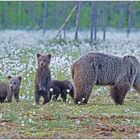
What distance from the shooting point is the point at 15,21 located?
279 feet

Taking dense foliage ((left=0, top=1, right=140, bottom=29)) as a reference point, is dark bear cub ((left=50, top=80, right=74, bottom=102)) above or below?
above

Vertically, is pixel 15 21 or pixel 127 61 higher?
pixel 127 61

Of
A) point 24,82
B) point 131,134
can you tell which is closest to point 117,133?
point 131,134

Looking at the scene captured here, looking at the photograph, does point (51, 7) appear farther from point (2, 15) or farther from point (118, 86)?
point (118, 86)

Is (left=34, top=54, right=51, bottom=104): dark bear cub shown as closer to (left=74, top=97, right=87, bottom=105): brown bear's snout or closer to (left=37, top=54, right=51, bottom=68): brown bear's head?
(left=37, top=54, right=51, bottom=68): brown bear's head

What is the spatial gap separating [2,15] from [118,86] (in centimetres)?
7010

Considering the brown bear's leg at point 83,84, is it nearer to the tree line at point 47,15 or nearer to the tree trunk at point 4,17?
the tree line at point 47,15

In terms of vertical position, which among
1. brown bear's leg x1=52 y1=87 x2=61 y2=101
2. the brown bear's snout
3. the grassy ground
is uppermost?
the grassy ground


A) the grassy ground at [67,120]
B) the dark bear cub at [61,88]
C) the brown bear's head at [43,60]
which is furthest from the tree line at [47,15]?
the grassy ground at [67,120]

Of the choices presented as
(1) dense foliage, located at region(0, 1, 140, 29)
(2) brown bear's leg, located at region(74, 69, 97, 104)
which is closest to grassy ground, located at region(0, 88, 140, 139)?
(2) brown bear's leg, located at region(74, 69, 97, 104)

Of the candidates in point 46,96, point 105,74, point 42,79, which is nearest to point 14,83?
point 42,79

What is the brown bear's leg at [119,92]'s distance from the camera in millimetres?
15430

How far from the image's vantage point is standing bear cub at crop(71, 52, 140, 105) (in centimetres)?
1498

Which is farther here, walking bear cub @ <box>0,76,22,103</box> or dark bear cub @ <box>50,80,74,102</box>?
dark bear cub @ <box>50,80,74,102</box>
